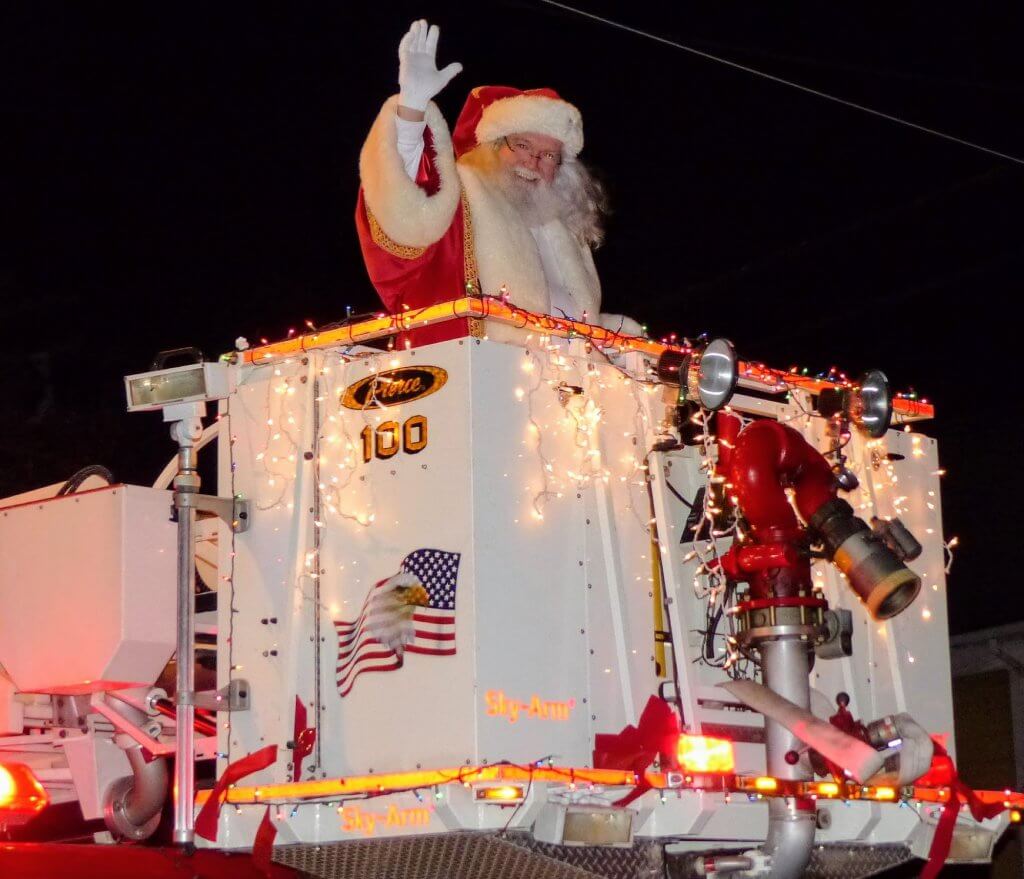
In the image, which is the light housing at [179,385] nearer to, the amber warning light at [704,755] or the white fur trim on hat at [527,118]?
the white fur trim on hat at [527,118]

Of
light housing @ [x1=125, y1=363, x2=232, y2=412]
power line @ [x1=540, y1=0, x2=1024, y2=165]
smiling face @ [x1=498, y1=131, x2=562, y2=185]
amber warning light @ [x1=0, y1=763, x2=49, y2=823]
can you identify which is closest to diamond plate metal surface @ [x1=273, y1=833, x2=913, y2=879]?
amber warning light @ [x1=0, y1=763, x2=49, y2=823]

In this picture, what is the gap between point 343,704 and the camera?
5914 millimetres

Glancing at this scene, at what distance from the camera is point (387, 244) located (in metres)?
6.83

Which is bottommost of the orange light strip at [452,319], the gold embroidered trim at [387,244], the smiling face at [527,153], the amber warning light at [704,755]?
the amber warning light at [704,755]

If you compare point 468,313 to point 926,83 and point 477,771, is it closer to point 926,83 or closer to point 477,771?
point 477,771

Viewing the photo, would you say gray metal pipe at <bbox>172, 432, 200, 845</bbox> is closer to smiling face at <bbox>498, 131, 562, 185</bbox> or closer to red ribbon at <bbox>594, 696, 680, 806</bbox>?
red ribbon at <bbox>594, 696, 680, 806</bbox>

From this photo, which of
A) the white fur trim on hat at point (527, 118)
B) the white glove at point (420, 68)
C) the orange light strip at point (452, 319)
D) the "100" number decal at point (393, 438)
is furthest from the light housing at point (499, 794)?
the white fur trim on hat at point (527, 118)

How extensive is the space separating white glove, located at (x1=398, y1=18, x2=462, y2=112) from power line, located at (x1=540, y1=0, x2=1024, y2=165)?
2.93 metres

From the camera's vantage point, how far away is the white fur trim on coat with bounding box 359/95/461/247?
6543 millimetres

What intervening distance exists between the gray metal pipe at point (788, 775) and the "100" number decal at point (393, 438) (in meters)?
1.57

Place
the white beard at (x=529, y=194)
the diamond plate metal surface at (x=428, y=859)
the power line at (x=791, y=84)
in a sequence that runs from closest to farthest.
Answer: the diamond plate metal surface at (x=428, y=859) < the white beard at (x=529, y=194) < the power line at (x=791, y=84)

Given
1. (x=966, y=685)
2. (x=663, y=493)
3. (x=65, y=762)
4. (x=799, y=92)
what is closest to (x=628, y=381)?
(x=663, y=493)

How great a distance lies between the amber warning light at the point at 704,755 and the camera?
6.02 m

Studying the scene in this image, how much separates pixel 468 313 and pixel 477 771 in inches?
67.1
